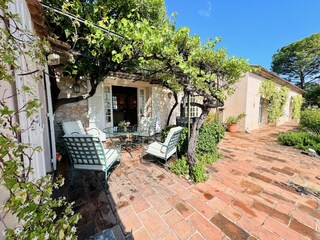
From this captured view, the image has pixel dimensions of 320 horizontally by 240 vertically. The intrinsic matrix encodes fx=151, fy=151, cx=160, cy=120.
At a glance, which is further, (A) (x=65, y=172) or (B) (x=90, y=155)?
(A) (x=65, y=172)

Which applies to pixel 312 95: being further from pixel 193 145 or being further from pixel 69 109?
pixel 69 109

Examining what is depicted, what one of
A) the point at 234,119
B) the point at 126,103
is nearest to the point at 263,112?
the point at 234,119

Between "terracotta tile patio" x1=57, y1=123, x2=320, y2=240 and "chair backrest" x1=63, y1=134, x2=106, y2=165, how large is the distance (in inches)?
20.0

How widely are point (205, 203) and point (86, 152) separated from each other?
7.22 ft

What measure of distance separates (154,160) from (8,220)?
3210 mm

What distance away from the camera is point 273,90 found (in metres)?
9.66

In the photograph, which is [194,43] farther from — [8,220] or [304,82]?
[304,82]

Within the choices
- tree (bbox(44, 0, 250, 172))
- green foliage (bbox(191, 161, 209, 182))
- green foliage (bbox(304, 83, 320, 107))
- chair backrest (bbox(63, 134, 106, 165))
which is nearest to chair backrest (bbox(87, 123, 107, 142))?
tree (bbox(44, 0, 250, 172))

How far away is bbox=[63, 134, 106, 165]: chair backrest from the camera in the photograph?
8.45 ft

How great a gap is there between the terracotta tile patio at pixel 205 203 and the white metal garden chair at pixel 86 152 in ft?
1.31

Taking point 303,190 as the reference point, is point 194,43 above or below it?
above

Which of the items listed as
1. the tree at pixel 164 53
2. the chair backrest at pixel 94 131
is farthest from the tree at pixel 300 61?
the chair backrest at pixel 94 131

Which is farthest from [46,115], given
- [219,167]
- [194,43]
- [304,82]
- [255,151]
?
[304,82]

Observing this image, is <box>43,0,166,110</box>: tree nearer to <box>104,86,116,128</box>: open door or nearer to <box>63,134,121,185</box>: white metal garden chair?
<box>63,134,121,185</box>: white metal garden chair
